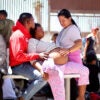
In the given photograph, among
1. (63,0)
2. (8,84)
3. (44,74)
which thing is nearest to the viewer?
(44,74)

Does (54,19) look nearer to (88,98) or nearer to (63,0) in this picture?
(63,0)

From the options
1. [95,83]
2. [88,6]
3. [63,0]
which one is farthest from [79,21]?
[95,83]

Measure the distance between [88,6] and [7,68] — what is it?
6353 mm

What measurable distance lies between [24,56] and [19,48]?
12 cm

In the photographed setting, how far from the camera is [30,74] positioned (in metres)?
5.14

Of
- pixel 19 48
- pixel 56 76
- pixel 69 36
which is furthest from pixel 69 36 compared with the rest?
pixel 19 48

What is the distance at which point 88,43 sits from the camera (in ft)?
25.7

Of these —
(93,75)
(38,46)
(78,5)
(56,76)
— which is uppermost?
(78,5)

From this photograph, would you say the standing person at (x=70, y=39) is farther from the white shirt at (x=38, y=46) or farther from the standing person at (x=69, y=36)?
the white shirt at (x=38, y=46)

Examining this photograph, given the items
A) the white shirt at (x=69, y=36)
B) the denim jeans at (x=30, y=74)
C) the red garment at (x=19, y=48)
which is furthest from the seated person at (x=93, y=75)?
the red garment at (x=19, y=48)

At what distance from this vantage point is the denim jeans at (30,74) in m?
5.14

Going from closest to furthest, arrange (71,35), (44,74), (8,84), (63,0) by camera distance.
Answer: (44,74) → (71,35) → (8,84) → (63,0)

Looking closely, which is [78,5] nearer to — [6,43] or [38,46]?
[6,43]

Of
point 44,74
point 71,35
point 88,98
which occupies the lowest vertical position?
point 88,98
